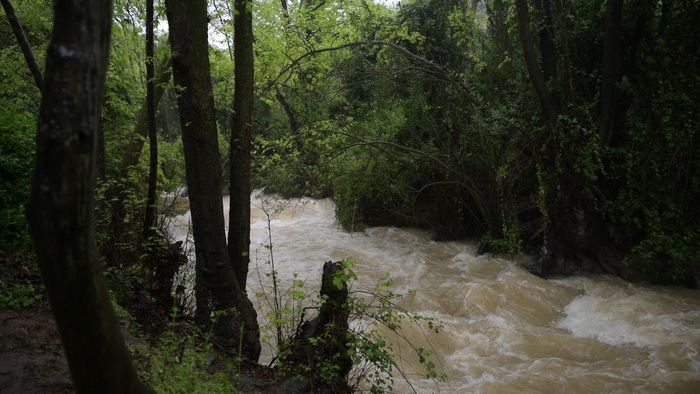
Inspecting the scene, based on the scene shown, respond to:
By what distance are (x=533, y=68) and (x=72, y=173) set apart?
7966mm

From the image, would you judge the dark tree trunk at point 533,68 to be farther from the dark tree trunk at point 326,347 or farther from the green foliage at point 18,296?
the green foliage at point 18,296

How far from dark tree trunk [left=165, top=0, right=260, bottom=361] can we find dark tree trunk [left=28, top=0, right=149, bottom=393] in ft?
8.23

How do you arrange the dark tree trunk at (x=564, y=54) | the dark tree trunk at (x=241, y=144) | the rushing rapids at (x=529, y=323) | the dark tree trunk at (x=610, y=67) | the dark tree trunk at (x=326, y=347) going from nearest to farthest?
1. the dark tree trunk at (x=326, y=347)
2. the dark tree trunk at (x=241, y=144)
3. the rushing rapids at (x=529, y=323)
4. the dark tree trunk at (x=610, y=67)
5. the dark tree trunk at (x=564, y=54)

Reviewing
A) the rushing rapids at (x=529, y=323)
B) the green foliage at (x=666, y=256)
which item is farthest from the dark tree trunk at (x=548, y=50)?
the rushing rapids at (x=529, y=323)

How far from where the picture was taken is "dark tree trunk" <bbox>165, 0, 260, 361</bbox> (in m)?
4.25

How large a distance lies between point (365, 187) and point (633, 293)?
21.4 ft

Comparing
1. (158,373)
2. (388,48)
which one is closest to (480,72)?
(388,48)

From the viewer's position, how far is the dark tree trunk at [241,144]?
5090 mm

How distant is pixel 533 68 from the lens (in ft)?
26.4

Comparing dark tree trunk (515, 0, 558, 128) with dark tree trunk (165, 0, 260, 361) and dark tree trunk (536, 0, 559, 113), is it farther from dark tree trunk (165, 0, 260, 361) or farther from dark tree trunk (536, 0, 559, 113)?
dark tree trunk (165, 0, 260, 361)

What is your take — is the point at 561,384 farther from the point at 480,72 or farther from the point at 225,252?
the point at 480,72

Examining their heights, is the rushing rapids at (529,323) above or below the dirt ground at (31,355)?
below

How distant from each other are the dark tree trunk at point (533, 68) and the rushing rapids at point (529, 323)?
3053mm

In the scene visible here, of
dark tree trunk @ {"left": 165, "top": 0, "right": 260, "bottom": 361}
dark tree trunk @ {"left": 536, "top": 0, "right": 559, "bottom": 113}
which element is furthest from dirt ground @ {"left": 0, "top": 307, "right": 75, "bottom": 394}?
dark tree trunk @ {"left": 536, "top": 0, "right": 559, "bottom": 113}
